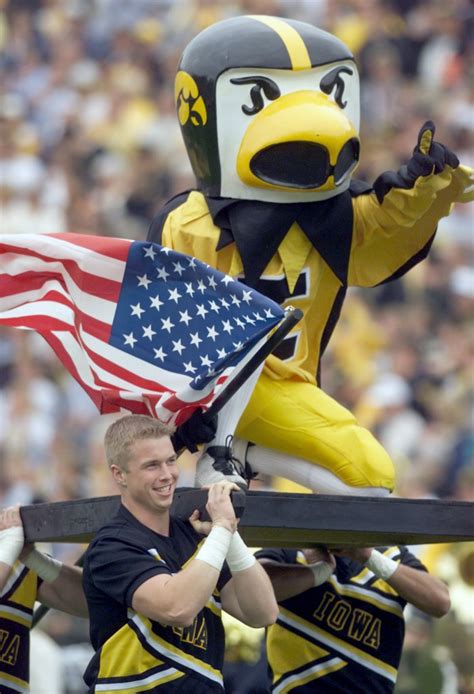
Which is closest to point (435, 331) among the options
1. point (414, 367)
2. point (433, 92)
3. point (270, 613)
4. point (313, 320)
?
point (414, 367)

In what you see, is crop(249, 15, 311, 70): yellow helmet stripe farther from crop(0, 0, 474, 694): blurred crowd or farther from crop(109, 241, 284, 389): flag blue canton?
crop(0, 0, 474, 694): blurred crowd

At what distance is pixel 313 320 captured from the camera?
22.0 feet

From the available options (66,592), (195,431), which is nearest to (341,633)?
(66,592)

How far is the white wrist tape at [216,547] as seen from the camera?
546 centimetres

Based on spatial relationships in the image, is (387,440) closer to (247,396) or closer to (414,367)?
(414,367)

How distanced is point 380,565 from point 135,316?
1.19 metres

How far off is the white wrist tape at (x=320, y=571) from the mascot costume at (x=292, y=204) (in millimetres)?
362

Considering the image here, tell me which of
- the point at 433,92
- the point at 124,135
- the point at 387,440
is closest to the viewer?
the point at 387,440

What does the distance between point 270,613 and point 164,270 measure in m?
1.24

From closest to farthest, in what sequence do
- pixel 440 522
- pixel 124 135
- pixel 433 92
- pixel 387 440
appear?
pixel 440 522
pixel 387 440
pixel 433 92
pixel 124 135

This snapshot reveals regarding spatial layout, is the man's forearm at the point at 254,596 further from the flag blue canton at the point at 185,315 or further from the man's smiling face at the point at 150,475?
the flag blue canton at the point at 185,315

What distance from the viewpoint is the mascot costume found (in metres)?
6.43

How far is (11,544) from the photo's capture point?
635 cm

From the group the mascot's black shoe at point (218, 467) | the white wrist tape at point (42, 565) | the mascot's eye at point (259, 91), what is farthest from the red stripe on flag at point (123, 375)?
the mascot's eye at point (259, 91)
